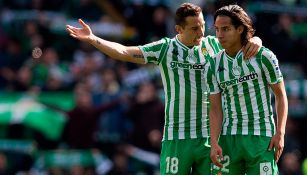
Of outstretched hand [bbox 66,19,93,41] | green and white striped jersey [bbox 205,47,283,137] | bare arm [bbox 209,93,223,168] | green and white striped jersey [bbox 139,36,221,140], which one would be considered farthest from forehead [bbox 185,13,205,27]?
outstretched hand [bbox 66,19,93,41]

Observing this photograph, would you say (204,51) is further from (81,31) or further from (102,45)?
(81,31)

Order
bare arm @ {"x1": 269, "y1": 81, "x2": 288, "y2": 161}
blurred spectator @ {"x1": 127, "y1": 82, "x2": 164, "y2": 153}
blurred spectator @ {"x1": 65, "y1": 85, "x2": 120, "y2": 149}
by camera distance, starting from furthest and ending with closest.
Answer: blurred spectator @ {"x1": 65, "y1": 85, "x2": 120, "y2": 149} < blurred spectator @ {"x1": 127, "y1": 82, "x2": 164, "y2": 153} < bare arm @ {"x1": 269, "y1": 81, "x2": 288, "y2": 161}

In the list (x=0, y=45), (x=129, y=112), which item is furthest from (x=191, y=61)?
(x=0, y=45)

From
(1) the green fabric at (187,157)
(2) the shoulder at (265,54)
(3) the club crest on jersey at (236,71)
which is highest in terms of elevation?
(2) the shoulder at (265,54)

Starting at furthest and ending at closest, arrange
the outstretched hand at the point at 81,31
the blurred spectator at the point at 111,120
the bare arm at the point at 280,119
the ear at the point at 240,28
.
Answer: the blurred spectator at the point at 111,120, the outstretched hand at the point at 81,31, the ear at the point at 240,28, the bare arm at the point at 280,119

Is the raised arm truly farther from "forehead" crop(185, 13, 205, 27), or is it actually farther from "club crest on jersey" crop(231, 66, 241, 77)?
"club crest on jersey" crop(231, 66, 241, 77)

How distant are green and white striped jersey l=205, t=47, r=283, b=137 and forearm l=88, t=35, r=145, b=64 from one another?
0.93 m

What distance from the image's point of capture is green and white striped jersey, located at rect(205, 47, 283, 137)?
9.85m

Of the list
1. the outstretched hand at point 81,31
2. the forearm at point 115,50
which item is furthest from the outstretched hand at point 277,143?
the outstretched hand at point 81,31

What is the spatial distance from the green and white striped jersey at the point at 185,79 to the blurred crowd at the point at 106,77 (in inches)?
193

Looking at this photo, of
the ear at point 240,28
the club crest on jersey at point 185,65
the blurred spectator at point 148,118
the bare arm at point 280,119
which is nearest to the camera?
the bare arm at point 280,119

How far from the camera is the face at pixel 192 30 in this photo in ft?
34.2

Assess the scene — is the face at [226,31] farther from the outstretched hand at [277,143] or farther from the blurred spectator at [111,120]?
the blurred spectator at [111,120]

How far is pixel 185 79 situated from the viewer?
10.6 m
